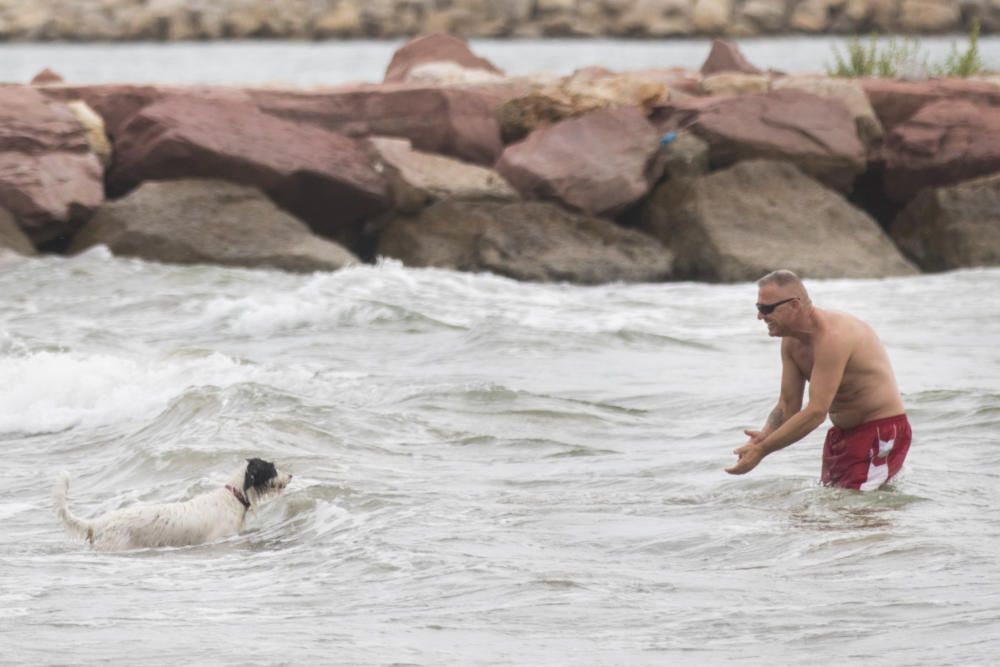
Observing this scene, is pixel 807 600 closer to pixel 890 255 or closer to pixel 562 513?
pixel 562 513

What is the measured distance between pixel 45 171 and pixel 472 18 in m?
48.8

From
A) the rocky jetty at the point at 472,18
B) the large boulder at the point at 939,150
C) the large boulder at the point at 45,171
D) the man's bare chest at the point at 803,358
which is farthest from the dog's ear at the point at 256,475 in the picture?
the rocky jetty at the point at 472,18

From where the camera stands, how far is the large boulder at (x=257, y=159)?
707 inches

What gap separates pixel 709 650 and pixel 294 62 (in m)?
46.6

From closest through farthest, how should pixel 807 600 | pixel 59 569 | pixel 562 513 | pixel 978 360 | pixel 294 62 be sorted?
pixel 807 600 < pixel 59 569 < pixel 562 513 < pixel 978 360 < pixel 294 62

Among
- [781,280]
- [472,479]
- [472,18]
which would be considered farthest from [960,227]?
[472,18]

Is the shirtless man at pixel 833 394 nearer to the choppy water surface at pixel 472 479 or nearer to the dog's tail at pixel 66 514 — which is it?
the choppy water surface at pixel 472 479

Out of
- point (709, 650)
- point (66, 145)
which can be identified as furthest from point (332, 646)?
point (66, 145)

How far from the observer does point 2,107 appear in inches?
715

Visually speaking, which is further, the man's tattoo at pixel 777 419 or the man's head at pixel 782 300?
the man's tattoo at pixel 777 419

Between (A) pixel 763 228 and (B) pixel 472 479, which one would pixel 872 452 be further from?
(A) pixel 763 228

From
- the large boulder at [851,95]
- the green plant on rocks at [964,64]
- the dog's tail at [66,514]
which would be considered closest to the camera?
the dog's tail at [66,514]

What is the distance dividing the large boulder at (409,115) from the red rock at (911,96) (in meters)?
4.33

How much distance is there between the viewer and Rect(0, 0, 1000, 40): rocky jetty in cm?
6125
